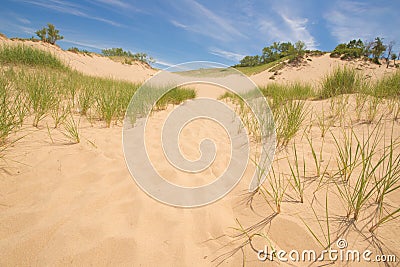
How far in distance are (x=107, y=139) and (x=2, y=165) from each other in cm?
95

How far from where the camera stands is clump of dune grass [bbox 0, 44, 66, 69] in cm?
650

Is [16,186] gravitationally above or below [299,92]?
below

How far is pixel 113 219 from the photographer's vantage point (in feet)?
3.88

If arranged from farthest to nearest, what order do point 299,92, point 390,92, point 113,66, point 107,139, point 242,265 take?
point 113,66 → point 299,92 → point 390,92 → point 107,139 → point 242,265

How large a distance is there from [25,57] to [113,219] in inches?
368

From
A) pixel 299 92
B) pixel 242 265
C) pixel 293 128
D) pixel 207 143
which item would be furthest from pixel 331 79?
pixel 242 265

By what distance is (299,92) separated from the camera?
508cm

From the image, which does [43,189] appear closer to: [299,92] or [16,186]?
[16,186]

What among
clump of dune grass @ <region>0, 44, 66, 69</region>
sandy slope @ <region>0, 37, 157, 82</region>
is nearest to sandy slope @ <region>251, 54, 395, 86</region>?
sandy slope @ <region>0, 37, 157, 82</region>

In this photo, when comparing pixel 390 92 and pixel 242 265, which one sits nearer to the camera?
pixel 242 265

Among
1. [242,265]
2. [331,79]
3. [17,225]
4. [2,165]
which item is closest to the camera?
[242,265]
